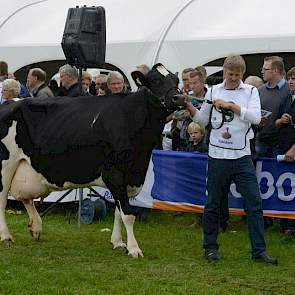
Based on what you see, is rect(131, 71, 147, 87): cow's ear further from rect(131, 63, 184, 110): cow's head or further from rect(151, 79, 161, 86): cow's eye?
rect(151, 79, 161, 86): cow's eye

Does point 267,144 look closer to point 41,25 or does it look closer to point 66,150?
Answer: point 66,150

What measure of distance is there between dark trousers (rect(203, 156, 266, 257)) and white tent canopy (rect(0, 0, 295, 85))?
5631 mm

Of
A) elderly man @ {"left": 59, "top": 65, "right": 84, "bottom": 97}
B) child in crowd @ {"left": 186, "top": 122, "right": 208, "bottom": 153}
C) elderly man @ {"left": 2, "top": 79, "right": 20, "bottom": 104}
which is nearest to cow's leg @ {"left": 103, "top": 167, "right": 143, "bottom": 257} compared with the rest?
child in crowd @ {"left": 186, "top": 122, "right": 208, "bottom": 153}

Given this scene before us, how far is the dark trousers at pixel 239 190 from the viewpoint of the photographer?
792cm

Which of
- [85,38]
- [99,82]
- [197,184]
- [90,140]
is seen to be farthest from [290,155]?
[99,82]

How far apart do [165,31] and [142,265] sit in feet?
25.7

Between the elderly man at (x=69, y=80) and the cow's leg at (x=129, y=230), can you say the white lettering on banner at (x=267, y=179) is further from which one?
the elderly man at (x=69, y=80)

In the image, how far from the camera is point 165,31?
15039 millimetres

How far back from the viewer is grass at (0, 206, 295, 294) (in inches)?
276

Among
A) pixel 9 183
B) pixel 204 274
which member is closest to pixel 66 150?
pixel 9 183

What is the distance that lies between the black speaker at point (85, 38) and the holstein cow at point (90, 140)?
2073 millimetres

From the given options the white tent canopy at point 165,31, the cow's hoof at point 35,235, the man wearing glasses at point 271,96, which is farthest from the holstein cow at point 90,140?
the white tent canopy at point 165,31

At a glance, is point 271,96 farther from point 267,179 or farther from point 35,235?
point 35,235

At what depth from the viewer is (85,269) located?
7.69 m
